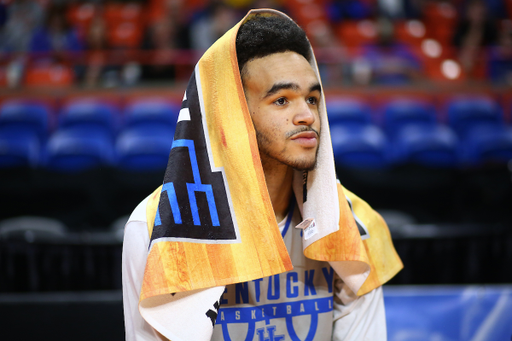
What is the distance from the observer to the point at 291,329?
1.27 m

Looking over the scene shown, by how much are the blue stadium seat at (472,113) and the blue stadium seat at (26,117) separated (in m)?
4.33

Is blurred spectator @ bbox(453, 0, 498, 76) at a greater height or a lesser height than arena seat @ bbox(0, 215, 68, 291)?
greater

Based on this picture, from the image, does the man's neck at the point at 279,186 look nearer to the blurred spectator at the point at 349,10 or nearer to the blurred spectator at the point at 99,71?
the blurred spectator at the point at 99,71

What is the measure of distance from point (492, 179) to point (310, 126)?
2.72 metres

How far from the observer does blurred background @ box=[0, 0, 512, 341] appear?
6.09 ft

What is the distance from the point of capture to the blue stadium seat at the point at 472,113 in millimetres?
4645

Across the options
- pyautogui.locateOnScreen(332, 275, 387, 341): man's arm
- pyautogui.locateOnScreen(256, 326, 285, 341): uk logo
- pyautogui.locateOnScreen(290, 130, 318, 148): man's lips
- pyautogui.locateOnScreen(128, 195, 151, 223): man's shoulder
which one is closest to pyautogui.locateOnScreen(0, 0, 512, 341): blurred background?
pyautogui.locateOnScreen(332, 275, 387, 341): man's arm

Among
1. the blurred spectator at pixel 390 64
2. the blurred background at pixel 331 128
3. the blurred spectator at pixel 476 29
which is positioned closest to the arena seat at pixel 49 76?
the blurred background at pixel 331 128

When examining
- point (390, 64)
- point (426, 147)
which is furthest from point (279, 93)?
point (390, 64)

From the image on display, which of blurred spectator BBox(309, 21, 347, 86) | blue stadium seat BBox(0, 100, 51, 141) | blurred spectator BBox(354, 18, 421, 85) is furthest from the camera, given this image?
blurred spectator BBox(354, 18, 421, 85)

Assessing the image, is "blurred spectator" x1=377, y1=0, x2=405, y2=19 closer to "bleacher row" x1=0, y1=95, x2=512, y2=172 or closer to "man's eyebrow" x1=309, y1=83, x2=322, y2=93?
"bleacher row" x1=0, y1=95, x2=512, y2=172

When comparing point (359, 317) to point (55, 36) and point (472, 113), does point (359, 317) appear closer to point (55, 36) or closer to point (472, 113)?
point (472, 113)

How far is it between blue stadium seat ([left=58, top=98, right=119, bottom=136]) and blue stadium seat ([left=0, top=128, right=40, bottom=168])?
0.39 m

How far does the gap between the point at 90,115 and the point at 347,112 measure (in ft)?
8.70
